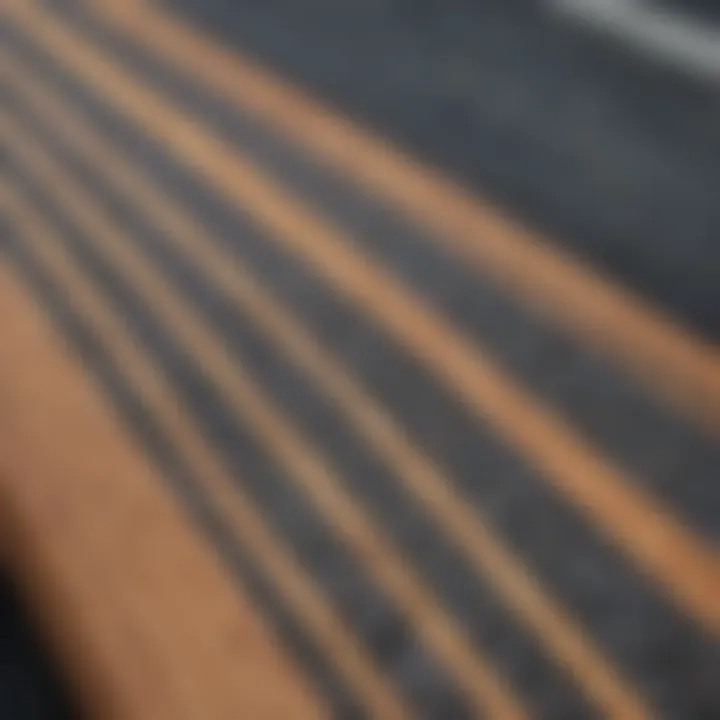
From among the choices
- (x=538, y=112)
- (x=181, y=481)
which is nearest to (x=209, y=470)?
(x=181, y=481)

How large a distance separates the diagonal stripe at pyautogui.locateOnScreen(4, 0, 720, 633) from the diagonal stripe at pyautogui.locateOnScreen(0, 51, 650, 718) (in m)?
0.05

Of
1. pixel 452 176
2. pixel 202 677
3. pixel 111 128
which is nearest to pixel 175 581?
pixel 202 677

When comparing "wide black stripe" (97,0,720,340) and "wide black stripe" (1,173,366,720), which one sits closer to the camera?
"wide black stripe" (1,173,366,720)

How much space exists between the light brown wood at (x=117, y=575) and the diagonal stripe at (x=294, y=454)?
72mm

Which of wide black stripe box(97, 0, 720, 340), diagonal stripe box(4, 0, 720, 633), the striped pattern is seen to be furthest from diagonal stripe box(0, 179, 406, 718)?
wide black stripe box(97, 0, 720, 340)

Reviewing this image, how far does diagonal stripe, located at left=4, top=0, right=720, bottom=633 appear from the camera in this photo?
56 cm

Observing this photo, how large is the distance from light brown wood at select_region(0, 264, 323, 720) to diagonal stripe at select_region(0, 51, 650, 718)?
12cm

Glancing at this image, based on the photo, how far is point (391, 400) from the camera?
672 mm

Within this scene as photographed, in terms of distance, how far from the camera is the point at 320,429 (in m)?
0.66

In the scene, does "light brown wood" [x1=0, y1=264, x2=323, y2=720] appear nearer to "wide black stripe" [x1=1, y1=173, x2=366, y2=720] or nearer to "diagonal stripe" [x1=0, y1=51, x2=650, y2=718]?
"wide black stripe" [x1=1, y1=173, x2=366, y2=720]

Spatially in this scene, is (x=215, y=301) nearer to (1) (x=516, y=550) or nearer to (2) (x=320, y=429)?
(2) (x=320, y=429)

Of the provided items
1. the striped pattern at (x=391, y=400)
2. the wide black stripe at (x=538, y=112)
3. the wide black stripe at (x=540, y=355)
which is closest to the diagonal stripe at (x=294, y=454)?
the striped pattern at (x=391, y=400)

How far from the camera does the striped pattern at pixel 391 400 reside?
54 centimetres

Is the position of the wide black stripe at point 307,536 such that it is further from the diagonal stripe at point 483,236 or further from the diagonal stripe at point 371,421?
the diagonal stripe at point 483,236
